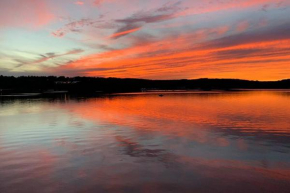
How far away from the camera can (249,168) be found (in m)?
12.0

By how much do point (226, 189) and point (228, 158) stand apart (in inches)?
172

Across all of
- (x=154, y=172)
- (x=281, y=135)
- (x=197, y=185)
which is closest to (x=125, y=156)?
(x=154, y=172)

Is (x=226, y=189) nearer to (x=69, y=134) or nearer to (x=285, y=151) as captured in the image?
(x=285, y=151)

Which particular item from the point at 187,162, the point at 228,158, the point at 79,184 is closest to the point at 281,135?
the point at 228,158

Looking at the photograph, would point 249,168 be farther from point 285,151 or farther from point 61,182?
point 61,182

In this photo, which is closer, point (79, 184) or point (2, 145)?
point (79, 184)

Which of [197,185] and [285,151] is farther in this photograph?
[285,151]

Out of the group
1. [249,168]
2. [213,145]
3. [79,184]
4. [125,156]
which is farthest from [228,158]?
[79,184]

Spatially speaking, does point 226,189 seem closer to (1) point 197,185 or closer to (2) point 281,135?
(1) point 197,185

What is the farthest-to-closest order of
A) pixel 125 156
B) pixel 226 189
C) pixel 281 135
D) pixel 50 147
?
pixel 281 135 < pixel 50 147 < pixel 125 156 < pixel 226 189

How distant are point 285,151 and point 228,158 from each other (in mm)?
4168

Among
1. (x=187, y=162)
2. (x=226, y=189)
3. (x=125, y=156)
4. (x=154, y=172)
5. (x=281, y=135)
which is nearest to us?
(x=226, y=189)

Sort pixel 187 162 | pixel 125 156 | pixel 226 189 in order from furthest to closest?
pixel 125 156, pixel 187 162, pixel 226 189

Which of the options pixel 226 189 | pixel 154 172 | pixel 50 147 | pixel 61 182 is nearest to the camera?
pixel 226 189
